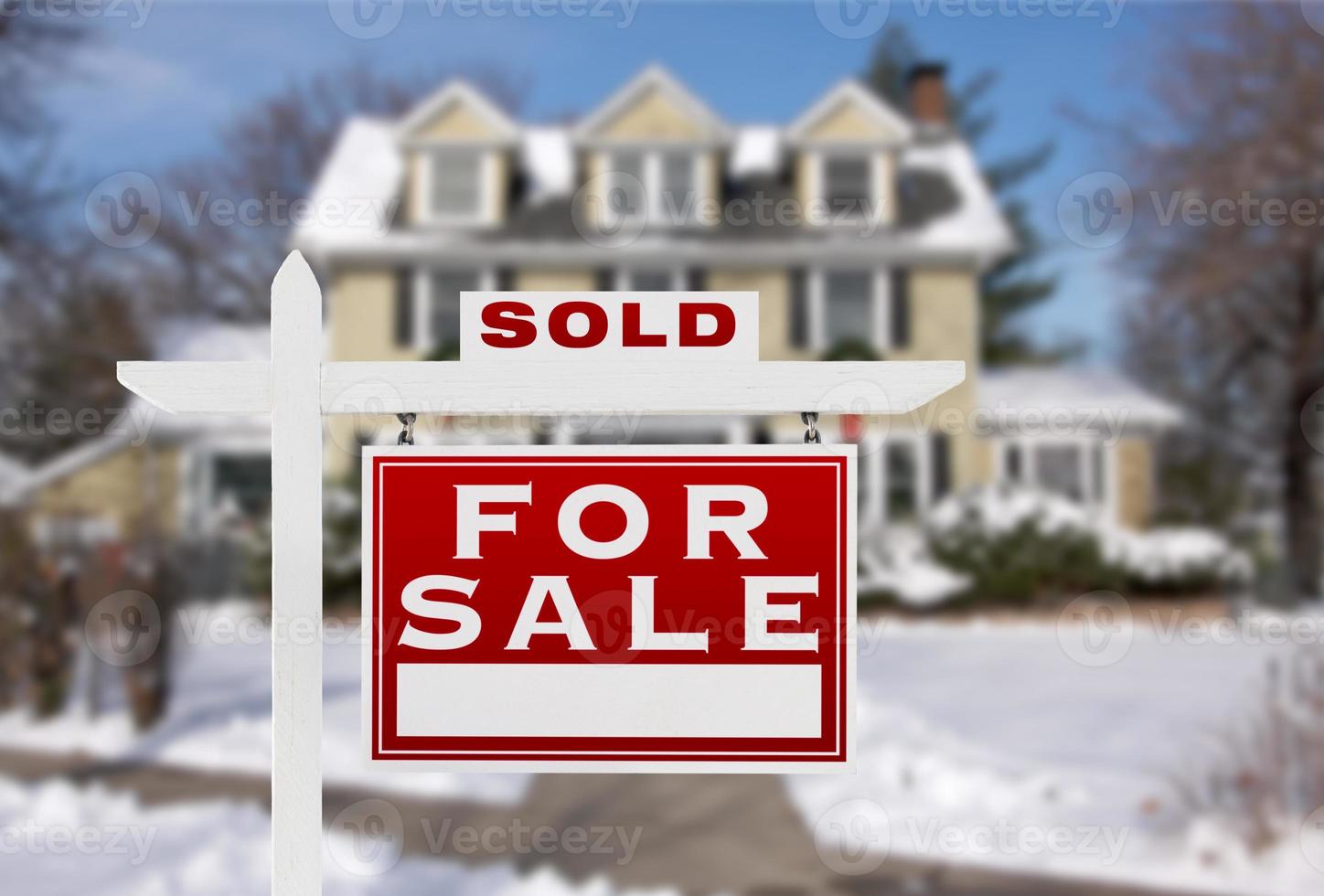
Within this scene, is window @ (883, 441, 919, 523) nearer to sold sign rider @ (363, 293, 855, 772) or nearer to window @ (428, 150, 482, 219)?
window @ (428, 150, 482, 219)

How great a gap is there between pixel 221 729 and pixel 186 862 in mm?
2926

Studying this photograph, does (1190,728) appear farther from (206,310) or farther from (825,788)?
(206,310)

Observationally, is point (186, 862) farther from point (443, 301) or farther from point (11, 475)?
point (443, 301)

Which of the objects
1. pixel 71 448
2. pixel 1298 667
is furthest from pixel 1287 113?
pixel 71 448

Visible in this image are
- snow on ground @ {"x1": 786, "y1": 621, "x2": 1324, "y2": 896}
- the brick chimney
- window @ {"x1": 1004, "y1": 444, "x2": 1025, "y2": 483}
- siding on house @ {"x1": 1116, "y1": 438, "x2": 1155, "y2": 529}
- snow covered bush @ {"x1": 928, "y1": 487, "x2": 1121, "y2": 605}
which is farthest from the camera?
the brick chimney

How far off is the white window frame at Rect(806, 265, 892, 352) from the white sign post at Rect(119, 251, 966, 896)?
42.7 ft

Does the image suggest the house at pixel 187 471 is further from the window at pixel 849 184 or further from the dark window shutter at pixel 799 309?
the window at pixel 849 184

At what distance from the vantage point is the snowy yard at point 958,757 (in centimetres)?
504

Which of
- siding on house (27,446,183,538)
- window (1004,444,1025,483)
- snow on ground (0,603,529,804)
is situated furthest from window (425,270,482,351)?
window (1004,444,1025,483)

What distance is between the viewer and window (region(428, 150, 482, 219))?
52.0ft

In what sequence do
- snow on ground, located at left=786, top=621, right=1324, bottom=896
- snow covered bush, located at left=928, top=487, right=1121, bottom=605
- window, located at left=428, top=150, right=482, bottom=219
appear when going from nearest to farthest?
snow on ground, located at left=786, top=621, right=1324, bottom=896 → snow covered bush, located at left=928, top=487, right=1121, bottom=605 → window, located at left=428, top=150, right=482, bottom=219

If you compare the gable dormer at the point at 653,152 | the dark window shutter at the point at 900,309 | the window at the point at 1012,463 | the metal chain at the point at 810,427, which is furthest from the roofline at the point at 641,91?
the metal chain at the point at 810,427

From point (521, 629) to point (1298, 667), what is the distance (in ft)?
16.1

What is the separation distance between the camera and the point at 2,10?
10.9 m
